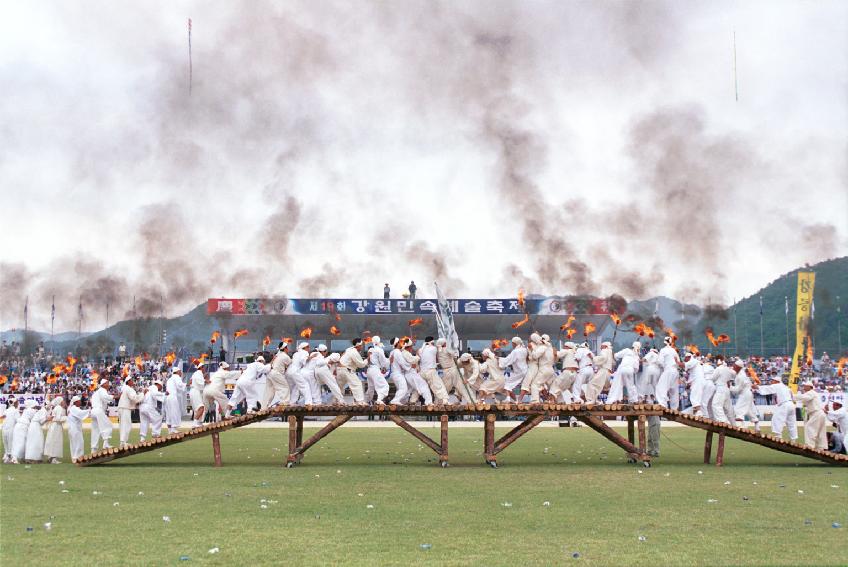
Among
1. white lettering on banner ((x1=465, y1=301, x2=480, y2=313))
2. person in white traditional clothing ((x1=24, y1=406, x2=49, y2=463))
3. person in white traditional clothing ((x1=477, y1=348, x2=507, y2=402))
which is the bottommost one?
person in white traditional clothing ((x1=24, y1=406, x2=49, y2=463))

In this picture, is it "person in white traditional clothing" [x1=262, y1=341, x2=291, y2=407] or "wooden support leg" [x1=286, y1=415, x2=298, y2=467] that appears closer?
"wooden support leg" [x1=286, y1=415, x2=298, y2=467]

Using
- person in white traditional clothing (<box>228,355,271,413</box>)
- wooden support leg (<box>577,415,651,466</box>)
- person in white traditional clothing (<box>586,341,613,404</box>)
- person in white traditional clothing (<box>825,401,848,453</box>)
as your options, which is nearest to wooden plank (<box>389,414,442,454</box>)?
wooden support leg (<box>577,415,651,466</box>)

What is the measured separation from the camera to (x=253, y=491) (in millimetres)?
14984

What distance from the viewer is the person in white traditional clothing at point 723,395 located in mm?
22828

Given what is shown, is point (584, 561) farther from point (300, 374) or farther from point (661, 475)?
point (300, 374)

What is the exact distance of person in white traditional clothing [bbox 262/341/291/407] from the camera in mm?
21469

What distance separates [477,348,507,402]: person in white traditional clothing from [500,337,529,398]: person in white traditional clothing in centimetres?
14

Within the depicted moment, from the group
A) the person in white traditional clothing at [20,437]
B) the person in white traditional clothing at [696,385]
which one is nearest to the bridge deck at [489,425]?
the person in white traditional clothing at [20,437]

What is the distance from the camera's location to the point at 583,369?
22266 millimetres

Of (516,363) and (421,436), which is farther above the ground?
(516,363)

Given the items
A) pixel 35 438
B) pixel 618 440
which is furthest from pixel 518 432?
pixel 35 438

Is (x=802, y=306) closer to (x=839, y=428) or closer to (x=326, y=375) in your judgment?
(x=839, y=428)

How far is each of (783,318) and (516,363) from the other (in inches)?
2174

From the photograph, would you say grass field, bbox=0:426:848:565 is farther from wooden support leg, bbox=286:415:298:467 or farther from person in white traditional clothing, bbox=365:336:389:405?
person in white traditional clothing, bbox=365:336:389:405
